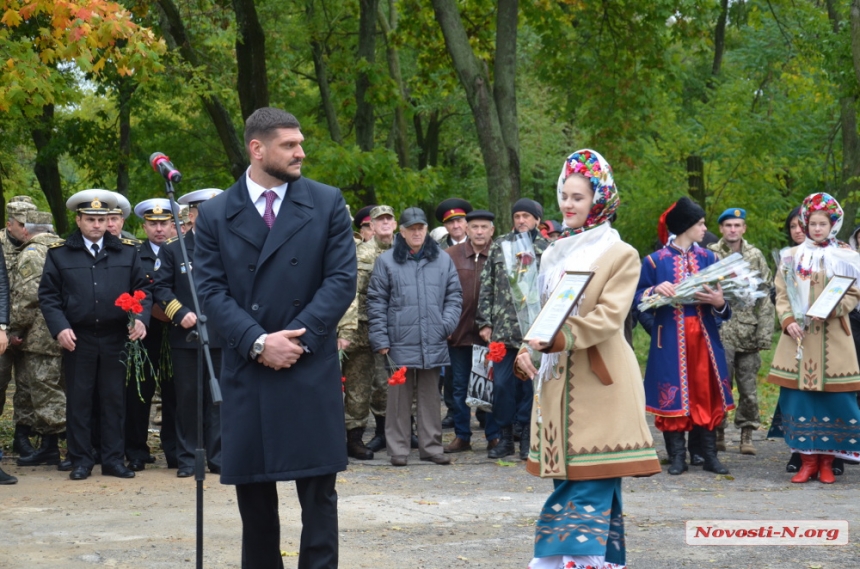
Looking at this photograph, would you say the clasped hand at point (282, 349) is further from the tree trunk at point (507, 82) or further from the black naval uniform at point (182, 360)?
the tree trunk at point (507, 82)

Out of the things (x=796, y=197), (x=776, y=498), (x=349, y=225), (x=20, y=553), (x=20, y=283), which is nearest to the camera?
(x=349, y=225)

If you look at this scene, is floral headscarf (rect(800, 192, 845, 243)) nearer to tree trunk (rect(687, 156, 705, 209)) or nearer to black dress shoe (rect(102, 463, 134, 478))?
black dress shoe (rect(102, 463, 134, 478))

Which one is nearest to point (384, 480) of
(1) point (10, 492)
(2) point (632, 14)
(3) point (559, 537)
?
(1) point (10, 492)

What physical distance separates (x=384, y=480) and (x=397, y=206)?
11680 mm

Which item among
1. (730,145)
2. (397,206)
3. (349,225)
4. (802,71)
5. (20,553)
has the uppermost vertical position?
(802,71)

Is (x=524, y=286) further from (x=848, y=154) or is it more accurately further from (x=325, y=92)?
(x=325, y=92)

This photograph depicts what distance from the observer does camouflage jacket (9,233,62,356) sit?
10297 millimetres

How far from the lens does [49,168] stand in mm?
23250

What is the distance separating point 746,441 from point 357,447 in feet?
12.3

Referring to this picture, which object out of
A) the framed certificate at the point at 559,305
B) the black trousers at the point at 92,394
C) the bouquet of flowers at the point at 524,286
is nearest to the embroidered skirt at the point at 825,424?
the bouquet of flowers at the point at 524,286

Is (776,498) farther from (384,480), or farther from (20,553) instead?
(20,553)

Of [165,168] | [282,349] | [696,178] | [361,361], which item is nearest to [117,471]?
[361,361]

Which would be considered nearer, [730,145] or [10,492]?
[10,492]

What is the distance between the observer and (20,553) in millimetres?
6867
